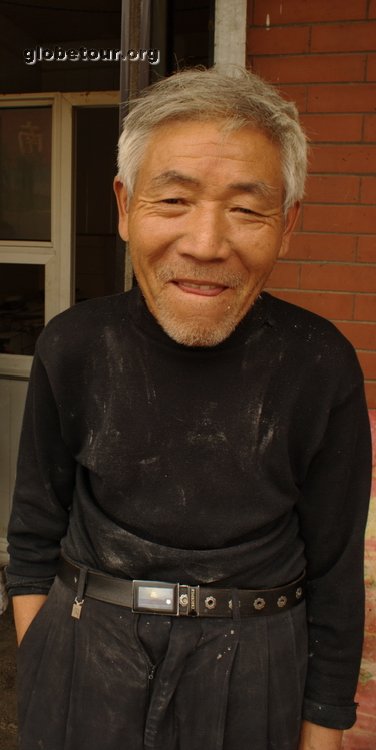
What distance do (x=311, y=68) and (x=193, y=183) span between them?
1.45 metres

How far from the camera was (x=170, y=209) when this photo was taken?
129cm

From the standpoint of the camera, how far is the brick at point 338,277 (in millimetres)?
2492

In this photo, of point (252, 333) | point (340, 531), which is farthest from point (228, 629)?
point (252, 333)

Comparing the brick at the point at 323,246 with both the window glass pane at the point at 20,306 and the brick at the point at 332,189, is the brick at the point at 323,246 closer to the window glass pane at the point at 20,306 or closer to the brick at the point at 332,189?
the brick at the point at 332,189

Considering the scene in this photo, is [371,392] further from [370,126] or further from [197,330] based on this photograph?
[197,330]

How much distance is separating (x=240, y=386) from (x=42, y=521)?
0.58 m

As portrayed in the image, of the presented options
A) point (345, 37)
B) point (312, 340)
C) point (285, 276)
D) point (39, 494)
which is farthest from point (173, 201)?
point (345, 37)

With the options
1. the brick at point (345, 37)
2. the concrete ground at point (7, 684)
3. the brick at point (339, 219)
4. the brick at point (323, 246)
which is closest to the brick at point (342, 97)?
the brick at point (345, 37)

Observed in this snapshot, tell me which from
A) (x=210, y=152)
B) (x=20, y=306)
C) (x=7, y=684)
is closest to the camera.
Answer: (x=210, y=152)

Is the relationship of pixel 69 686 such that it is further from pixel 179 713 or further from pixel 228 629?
Answer: pixel 228 629

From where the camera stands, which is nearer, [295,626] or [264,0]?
[295,626]

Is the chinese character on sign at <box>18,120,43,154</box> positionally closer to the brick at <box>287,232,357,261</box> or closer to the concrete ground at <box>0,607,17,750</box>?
the brick at <box>287,232,357,261</box>

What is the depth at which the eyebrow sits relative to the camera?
4.13 feet

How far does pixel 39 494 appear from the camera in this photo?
1545mm
